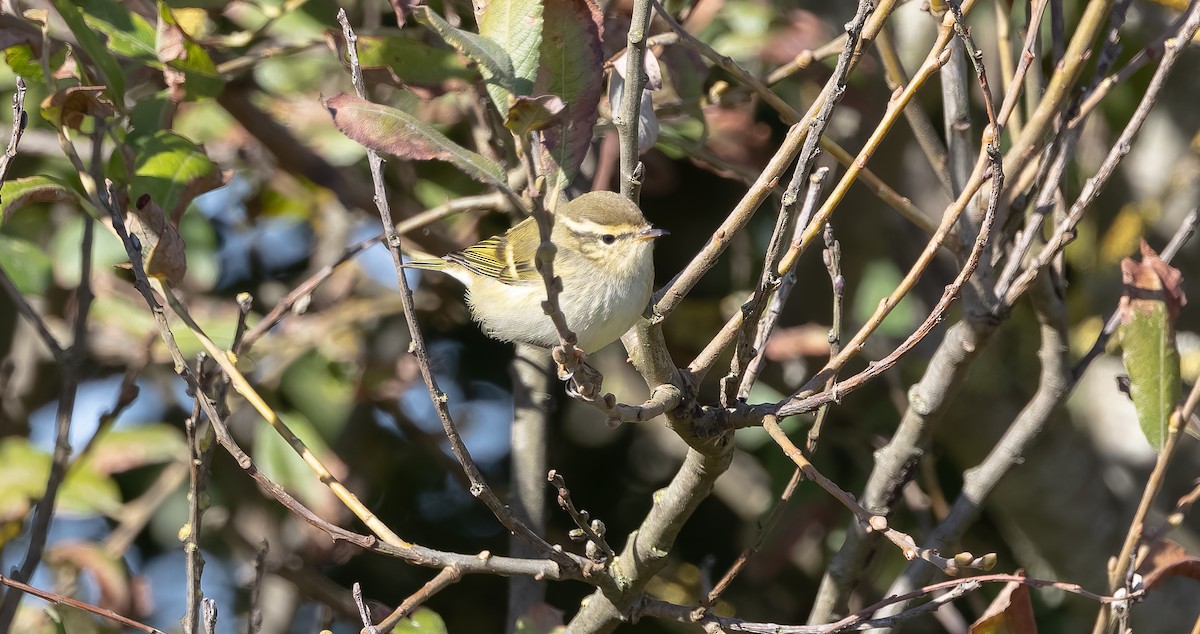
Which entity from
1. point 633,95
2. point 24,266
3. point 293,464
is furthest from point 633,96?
point 293,464

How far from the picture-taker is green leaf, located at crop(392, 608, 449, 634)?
6.91ft

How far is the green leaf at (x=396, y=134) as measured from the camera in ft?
4.48

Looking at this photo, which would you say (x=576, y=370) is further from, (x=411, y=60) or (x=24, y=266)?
(x=24, y=266)

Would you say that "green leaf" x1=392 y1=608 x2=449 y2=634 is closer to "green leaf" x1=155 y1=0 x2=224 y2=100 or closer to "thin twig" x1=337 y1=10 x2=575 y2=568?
"thin twig" x1=337 y1=10 x2=575 y2=568

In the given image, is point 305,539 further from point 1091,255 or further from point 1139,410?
point 1091,255

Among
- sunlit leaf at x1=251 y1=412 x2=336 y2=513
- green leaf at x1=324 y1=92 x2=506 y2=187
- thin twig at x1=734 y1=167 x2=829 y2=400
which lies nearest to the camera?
green leaf at x1=324 y1=92 x2=506 y2=187

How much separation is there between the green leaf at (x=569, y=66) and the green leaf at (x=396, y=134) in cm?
21

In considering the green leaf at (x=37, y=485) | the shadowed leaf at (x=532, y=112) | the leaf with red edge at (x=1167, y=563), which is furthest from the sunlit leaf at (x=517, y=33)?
the green leaf at (x=37, y=485)

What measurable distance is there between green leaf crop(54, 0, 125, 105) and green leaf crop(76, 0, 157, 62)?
7.4 inches

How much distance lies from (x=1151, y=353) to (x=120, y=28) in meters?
2.28

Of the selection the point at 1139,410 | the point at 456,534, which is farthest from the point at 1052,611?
the point at 456,534

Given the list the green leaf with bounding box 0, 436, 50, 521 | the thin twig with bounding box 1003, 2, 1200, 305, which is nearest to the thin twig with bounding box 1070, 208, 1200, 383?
the thin twig with bounding box 1003, 2, 1200, 305

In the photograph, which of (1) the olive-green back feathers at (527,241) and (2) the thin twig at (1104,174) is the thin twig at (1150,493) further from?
(1) the olive-green back feathers at (527,241)

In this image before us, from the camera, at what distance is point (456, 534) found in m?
4.18
